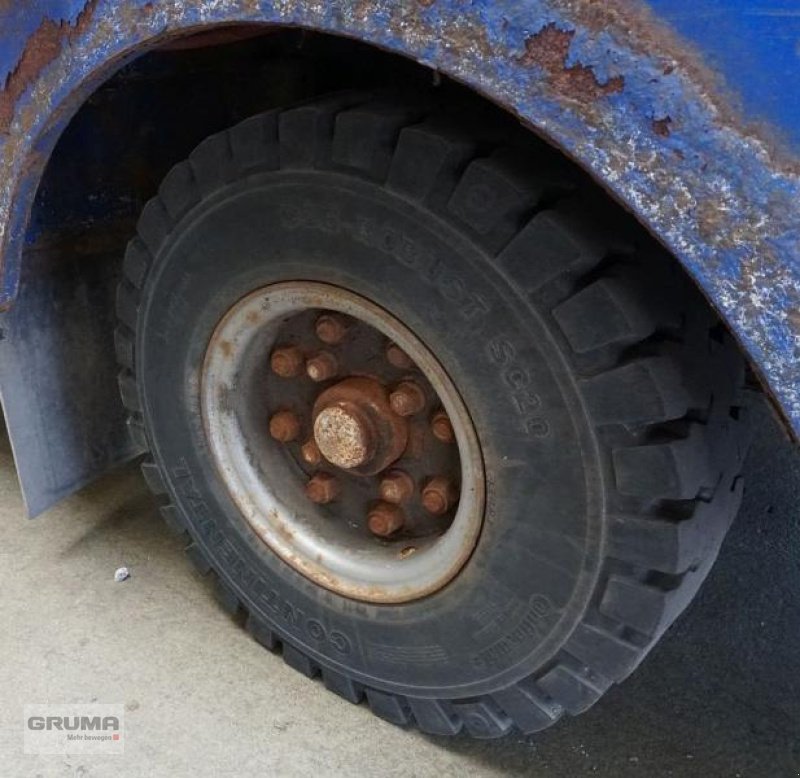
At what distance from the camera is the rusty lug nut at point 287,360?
1656mm

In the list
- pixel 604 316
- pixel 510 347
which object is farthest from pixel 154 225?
pixel 604 316

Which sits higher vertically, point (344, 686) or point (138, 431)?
point (138, 431)

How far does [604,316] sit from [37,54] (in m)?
0.87

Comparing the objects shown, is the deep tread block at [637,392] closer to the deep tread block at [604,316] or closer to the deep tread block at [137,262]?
the deep tread block at [604,316]

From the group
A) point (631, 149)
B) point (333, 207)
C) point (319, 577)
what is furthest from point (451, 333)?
point (319, 577)

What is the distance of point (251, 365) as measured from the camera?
5.52 ft

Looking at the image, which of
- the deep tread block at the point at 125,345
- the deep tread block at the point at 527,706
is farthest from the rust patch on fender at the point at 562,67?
the deep tread block at the point at 125,345

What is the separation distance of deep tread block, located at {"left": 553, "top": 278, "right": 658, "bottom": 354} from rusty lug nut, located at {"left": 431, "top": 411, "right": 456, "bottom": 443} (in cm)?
37

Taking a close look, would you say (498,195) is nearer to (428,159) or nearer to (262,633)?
(428,159)

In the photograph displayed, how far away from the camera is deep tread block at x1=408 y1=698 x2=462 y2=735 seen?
165cm

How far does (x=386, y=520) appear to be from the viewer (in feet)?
5.47

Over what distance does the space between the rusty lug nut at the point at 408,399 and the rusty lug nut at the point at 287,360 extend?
196 millimetres

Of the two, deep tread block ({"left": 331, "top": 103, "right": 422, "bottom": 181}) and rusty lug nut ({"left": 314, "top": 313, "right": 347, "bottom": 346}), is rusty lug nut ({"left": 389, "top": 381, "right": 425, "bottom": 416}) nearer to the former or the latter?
rusty lug nut ({"left": 314, "top": 313, "right": 347, "bottom": 346})

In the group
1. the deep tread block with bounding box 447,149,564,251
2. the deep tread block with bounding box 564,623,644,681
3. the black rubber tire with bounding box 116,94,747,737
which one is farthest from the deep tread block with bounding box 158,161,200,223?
the deep tread block with bounding box 564,623,644,681
